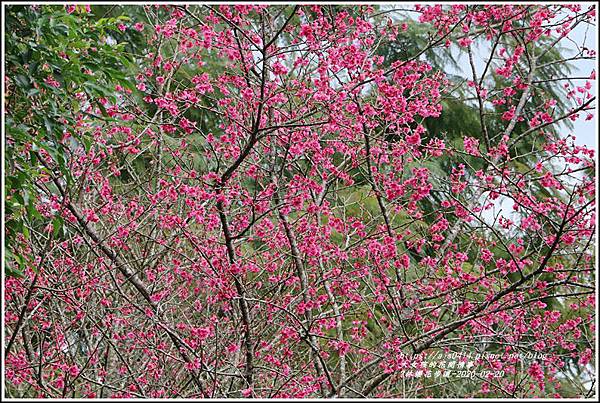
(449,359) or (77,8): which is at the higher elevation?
(77,8)

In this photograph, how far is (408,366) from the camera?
2.79 metres

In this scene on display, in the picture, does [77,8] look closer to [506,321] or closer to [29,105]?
[29,105]

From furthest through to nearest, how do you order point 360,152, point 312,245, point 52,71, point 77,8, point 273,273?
point 273,273
point 360,152
point 312,245
point 77,8
point 52,71

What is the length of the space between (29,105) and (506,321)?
2230 mm

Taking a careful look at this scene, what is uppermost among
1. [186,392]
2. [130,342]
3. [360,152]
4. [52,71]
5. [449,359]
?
[52,71]

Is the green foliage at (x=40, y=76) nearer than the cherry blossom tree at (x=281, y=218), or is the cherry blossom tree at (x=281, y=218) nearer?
the green foliage at (x=40, y=76)

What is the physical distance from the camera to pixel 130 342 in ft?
11.8

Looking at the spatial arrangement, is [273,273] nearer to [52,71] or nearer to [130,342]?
[130,342]

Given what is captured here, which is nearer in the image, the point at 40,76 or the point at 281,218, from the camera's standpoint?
the point at 40,76

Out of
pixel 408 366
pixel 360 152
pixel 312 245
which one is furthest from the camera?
pixel 360 152

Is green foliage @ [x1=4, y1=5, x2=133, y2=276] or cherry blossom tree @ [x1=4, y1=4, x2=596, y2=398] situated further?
cherry blossom tree @ [x1=4, y1=4, x2=596, y2=398]

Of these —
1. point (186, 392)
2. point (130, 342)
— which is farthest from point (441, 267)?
point (130, 342)

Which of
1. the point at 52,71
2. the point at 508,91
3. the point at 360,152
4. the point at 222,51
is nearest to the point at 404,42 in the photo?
the point at 508,91

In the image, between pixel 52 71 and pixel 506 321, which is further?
pixel 506 321
